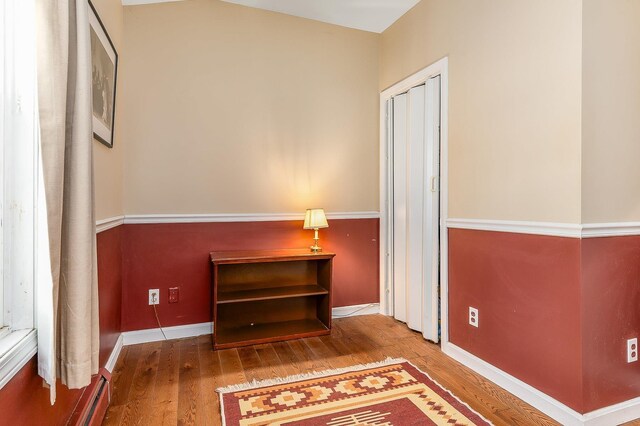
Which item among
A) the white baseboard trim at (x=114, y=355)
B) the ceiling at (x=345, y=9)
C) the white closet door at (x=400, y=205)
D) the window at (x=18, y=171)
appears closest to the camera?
the window at (x=18, y=171)

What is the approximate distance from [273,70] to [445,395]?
253 cm

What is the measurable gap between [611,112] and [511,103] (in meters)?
0.44

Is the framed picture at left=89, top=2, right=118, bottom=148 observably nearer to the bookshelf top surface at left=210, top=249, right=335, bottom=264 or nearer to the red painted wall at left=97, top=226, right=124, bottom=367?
the red painted wall at left=97, top=226, right=124, bottom=367

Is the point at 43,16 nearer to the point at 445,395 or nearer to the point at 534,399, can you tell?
the point at 445,395

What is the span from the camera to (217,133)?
2.79m

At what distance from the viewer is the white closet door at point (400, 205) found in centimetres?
297

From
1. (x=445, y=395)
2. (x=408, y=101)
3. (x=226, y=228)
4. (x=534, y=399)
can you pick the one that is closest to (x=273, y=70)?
(x=408, y=101)

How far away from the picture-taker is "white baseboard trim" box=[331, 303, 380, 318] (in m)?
3.19

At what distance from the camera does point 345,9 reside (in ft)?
9.59

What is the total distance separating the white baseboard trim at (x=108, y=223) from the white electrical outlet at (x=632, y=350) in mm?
2605

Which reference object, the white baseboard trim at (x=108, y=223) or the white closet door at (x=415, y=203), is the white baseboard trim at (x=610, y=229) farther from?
the white baseboard trim at (x=108, y=223)

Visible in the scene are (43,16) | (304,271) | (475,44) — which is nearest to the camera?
(43,16)

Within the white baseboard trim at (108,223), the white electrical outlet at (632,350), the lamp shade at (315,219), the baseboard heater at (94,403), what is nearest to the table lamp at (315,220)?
the lamp shade at (315,219)

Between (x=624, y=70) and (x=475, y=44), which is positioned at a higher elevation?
(x=475, y=44)
